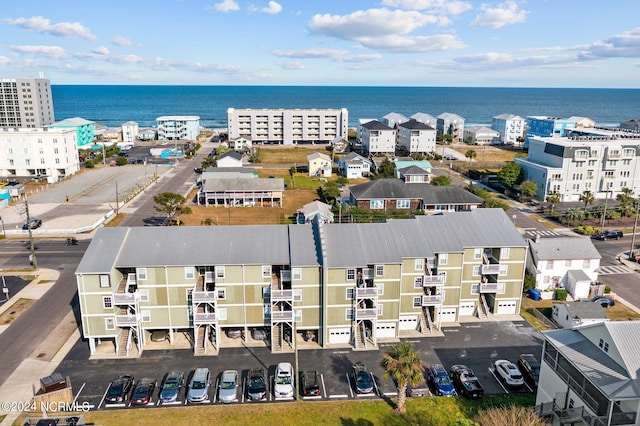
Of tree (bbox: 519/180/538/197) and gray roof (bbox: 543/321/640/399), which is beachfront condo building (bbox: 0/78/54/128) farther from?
gray roof (bbox: 543/321/640/399)

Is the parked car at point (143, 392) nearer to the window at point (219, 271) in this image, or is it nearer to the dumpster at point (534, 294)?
the window at point (219, 271)

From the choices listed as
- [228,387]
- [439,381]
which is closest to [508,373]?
[439,381]

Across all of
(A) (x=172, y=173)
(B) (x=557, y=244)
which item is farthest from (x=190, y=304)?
(A) (x=172, y=173)

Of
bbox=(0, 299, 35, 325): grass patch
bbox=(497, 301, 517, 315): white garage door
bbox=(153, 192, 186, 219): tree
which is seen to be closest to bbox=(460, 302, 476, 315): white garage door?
bbox=(497, 301, 517, 315): white garage door

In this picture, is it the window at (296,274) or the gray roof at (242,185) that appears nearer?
the window at (296,274)

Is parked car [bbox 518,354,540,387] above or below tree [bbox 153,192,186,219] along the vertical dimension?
below

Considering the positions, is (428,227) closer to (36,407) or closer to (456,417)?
(456,417)

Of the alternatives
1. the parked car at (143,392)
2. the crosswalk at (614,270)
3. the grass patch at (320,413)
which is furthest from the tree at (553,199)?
the parked car at (143,392)
